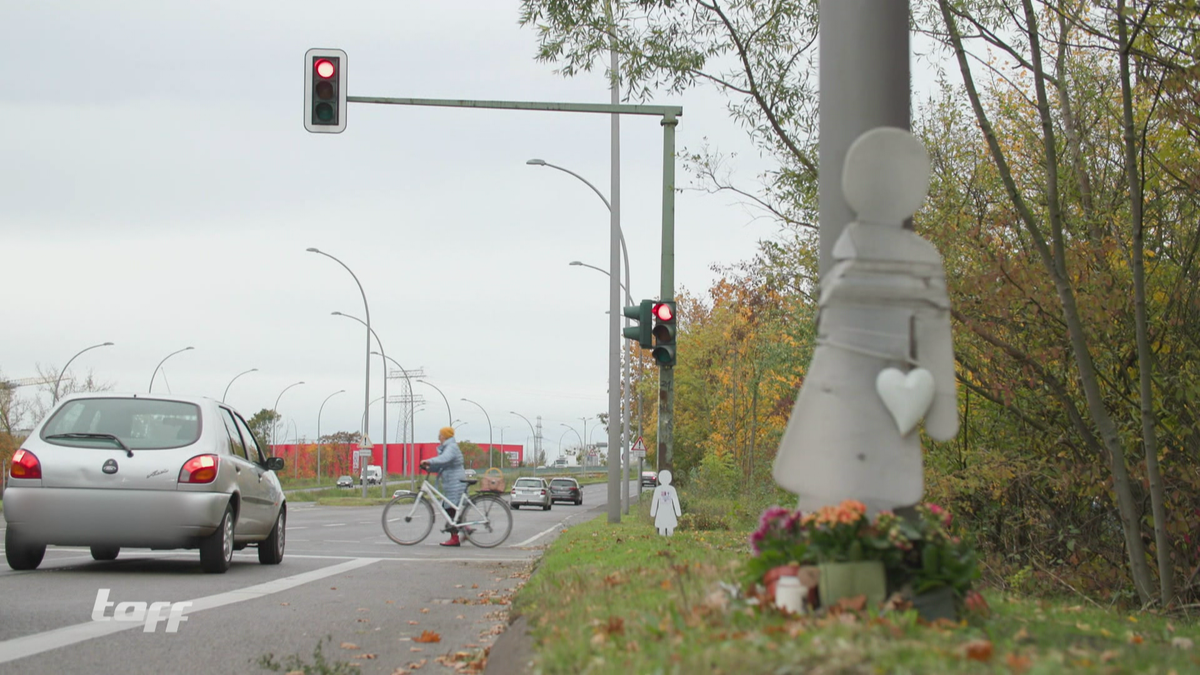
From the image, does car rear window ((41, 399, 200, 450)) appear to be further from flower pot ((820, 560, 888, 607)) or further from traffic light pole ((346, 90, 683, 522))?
flower pot ((820, 560, 888, 607))

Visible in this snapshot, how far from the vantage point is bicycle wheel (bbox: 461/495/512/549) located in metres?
17.8

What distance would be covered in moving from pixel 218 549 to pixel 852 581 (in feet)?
26.4

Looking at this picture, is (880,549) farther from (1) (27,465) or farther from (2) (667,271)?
(2) (667,271)

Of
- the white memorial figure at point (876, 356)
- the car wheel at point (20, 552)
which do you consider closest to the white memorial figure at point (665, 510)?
the car wheel at point (20, 552)

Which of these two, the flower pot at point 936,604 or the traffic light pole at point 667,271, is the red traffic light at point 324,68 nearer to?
the traffic light pole at point 667,271

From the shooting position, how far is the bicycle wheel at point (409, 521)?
17.8 meters

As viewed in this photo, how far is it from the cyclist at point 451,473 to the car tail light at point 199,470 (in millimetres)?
6617

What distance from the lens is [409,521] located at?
17.9 meters

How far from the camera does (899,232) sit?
5152 mm

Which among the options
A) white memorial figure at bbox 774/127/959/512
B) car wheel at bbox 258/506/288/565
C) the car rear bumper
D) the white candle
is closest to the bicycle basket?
car wheel at bbox 258/506/288/565

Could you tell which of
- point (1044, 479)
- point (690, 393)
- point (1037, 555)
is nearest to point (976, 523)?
point (1037, 555)

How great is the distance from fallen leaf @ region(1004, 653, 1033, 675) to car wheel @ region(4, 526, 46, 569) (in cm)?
944

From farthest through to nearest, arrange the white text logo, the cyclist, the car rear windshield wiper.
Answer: the cyclist < the car rear windshield wiper < the white text logo

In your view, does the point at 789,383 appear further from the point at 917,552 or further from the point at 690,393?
the point at 917,552
